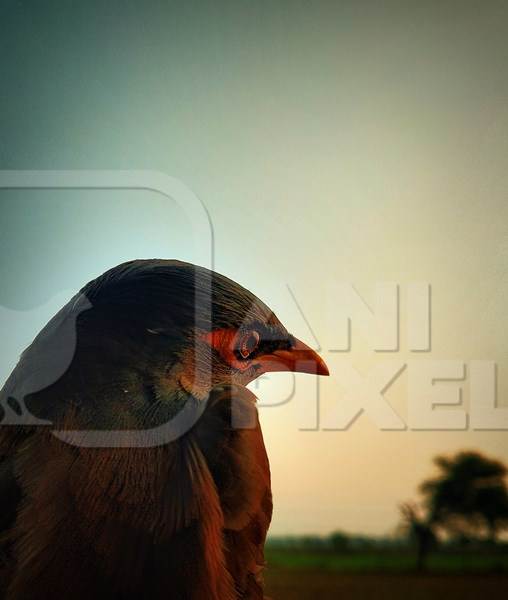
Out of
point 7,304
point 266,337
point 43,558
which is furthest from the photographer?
point 7,304

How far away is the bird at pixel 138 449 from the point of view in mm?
858

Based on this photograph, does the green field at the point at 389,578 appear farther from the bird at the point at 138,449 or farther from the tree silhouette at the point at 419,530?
the bird at the point at 138,449

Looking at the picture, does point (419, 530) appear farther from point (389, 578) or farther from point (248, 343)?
point (248, 343)

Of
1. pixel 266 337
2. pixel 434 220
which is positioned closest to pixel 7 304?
pixel 266 337

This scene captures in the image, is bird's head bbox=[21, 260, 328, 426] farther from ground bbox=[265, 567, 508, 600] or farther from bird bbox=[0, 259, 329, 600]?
ground bbox=[265, 567, 508, 600]

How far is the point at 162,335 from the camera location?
921mm

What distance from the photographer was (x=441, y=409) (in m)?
1.30

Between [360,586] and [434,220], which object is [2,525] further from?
[434,220]

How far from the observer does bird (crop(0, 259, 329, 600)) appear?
858 mm

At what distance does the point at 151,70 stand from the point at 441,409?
0.81 metres

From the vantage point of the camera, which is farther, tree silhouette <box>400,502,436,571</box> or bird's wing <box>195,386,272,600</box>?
tree silhouette <box>400,502,436,571</box>

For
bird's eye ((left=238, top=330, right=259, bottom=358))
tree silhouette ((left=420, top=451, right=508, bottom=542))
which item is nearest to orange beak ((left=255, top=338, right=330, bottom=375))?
bird's eye ((left=238, top=330, right=259, bottom=358))

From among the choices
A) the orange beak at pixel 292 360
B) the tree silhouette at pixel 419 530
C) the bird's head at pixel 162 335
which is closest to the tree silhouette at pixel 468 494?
the tree silhouette at pixel 419 530

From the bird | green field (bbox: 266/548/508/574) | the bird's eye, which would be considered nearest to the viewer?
the bird
